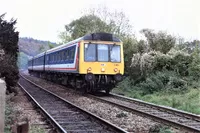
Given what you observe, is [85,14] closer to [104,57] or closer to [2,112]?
[104,57]

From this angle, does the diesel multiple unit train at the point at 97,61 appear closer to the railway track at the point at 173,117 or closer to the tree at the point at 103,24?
the railway track at the point at 173,117

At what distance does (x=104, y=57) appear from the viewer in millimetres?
17359

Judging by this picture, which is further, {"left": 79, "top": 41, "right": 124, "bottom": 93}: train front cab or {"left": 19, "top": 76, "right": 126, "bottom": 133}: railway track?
{"left": 79, "top": 41, "right": 124, "bottom": 93}: train front cab

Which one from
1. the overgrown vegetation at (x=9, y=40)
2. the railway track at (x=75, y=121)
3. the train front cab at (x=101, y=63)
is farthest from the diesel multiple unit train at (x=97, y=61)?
the railway track at (x=75, y=121)

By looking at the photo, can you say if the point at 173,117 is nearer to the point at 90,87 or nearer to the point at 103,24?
the point at 90,87

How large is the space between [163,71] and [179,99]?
4.73 meters

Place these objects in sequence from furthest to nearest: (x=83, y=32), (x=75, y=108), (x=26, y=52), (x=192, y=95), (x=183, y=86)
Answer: (x=26, y=52) → (x=83, y=32) → (x=183, y=86) → (x=192, y=95) → (x=75, y=108)

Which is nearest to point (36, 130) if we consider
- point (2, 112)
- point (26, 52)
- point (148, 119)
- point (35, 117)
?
point (35, 117)

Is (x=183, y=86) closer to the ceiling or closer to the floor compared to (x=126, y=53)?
closer to the floor

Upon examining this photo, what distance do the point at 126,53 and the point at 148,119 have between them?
43.9ft

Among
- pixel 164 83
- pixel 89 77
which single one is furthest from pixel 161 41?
pixel 89 77

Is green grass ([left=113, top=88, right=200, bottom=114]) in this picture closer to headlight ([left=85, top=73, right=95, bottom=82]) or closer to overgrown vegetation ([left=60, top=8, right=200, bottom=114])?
overgrown vegetation ([left=60, top=8, right=200, bottom=114])

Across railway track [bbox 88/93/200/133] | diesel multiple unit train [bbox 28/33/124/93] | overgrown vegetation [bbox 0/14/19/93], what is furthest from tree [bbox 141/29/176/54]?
railway track [bbox 88/93/200/133]

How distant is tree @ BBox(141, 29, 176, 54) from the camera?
2216 cm
